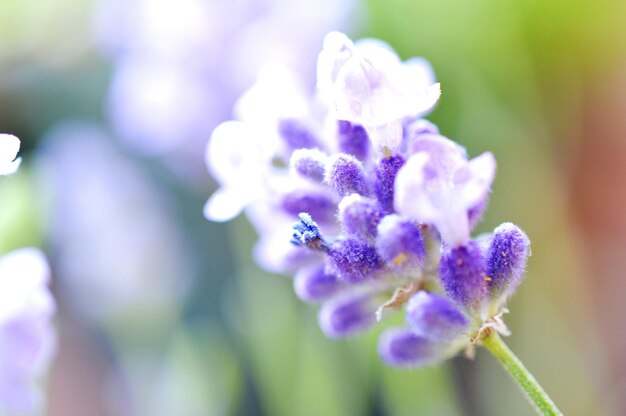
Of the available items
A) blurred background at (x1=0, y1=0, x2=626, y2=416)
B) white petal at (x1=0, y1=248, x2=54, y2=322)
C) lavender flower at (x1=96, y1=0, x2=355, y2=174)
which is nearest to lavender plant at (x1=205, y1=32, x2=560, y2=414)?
white petal at (x1=0, y1=248, x2=54, y2=322)

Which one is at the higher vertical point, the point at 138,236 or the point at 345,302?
the point at 345,302

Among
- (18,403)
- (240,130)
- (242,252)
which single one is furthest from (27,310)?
(242,252)

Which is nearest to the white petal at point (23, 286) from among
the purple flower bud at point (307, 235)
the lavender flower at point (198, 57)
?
the purple flower bud at point (307, 235)

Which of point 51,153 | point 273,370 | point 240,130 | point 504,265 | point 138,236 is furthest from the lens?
point 51,153

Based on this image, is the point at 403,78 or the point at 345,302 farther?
the point at 345,302

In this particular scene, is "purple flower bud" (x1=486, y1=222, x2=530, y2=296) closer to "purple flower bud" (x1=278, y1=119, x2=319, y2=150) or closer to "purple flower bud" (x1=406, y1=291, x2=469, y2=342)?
"purple flower bud" (x1=406, y1=291, x2=469, y2=342)

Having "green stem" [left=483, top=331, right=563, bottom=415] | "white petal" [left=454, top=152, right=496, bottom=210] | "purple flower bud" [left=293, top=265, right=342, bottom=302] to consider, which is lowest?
"purple flower bud" [left=293, top=265, right=342, bottom=302]

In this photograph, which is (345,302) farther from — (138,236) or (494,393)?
(138,236)

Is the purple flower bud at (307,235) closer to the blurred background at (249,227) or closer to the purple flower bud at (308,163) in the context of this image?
the purple flower bud at (308,163)

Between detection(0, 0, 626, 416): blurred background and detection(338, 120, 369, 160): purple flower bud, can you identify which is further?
detection(0, 0, 626, 416): blurred background
